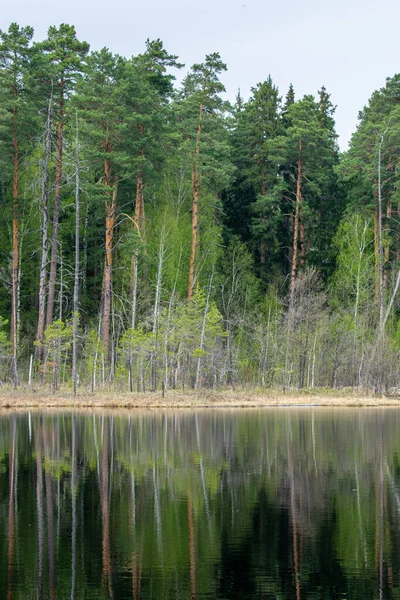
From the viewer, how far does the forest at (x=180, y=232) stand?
4522cm

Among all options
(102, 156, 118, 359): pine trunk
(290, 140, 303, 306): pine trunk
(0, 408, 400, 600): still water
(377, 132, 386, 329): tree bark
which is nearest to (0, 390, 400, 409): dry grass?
(102, 156, 118, 359): pine trunk

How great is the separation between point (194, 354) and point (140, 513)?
29721 millimetres

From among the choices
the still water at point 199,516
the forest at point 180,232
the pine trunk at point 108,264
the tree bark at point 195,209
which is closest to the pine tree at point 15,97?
the forest at point 180,232

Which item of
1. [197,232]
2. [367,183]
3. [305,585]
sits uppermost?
[367,183]

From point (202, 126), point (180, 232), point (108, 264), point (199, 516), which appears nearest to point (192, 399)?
point (108, 264)

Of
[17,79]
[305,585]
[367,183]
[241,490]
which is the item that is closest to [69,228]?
[17,79]

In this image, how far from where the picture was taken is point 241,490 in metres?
16.6

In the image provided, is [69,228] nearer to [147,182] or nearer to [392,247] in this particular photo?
[147,182]

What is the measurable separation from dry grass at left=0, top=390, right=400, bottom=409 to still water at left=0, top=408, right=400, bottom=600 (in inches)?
448

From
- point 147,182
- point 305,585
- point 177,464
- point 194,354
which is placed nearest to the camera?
point 305,585

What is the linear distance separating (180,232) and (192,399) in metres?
15.1

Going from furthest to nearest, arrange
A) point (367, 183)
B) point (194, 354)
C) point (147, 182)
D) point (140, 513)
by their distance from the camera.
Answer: point (367, 183) < point (147, 182) < point (194, 354) < point (140, 513)

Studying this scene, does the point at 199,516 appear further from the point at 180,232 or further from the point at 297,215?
the point at 297,215

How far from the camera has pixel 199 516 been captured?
14.2m
